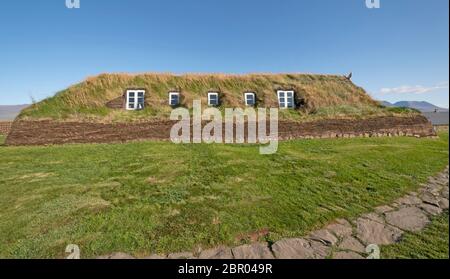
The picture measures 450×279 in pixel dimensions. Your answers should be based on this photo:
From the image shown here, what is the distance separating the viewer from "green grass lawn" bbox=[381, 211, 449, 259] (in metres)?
4.80

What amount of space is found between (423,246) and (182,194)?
581cm

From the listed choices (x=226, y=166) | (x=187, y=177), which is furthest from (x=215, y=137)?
(x=187, y=177)

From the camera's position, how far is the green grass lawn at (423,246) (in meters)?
4.80

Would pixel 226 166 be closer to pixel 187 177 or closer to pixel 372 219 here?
pixel 187 177

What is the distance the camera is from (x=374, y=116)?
21.0 m

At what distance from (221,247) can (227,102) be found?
1835cm

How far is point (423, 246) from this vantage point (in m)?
5.10

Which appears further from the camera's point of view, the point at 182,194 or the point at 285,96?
the point at 285,96

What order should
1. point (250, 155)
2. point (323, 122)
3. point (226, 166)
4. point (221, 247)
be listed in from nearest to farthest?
1. point (221, 247)
2. point (226, 166)
3. point (250, 155)
4. point (323, 122)

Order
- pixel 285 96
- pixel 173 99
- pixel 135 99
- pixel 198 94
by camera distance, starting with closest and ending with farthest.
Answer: pixel 135 99 → pixel 173 99 → pixel 198 94 → pixel 285 96

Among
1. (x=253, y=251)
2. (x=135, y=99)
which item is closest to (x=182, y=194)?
(x=253, y=251)

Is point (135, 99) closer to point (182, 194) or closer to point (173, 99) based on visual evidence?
point (173, 99)

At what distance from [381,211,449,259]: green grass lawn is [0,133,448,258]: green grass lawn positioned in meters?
1.34

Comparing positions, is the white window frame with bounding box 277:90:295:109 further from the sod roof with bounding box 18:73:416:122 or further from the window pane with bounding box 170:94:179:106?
the window pane with bounding box 170:94:179:106
